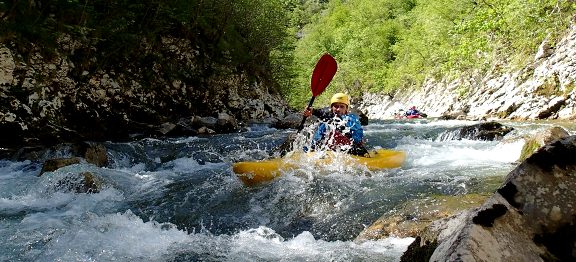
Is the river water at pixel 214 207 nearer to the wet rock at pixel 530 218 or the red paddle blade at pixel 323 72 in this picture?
the wet rock at pixel 530 218

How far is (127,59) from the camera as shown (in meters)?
12.8

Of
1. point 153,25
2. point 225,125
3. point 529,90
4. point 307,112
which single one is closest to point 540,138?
point 307,112

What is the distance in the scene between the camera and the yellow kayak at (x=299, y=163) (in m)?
5.90

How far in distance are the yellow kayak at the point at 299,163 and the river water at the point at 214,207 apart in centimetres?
14

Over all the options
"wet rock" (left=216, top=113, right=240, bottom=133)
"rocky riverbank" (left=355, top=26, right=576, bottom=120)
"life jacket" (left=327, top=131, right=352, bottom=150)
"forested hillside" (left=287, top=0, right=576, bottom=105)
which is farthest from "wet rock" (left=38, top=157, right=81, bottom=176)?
"rocky riverbank" (left=355, top=26, right=576, bottom=120)

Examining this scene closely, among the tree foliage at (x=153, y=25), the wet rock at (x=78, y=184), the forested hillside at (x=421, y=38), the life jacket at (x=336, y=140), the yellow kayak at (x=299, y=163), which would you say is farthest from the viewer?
the forested hillside at (x=421, y=38)

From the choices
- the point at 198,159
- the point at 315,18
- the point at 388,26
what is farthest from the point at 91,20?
the point at 315,18

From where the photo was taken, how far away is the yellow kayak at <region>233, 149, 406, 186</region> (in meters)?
5.90

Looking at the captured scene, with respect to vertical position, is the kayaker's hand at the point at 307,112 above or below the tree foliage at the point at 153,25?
below

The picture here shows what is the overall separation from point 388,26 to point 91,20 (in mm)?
39838

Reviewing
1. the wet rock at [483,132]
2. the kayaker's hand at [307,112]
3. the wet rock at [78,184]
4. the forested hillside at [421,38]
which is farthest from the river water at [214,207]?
the forested hillside at [421,38]

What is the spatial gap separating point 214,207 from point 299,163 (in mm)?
1717

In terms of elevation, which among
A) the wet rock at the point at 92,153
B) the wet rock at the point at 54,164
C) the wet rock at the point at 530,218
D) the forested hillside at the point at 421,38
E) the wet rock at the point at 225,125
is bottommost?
the wet rock at the point at 225,125

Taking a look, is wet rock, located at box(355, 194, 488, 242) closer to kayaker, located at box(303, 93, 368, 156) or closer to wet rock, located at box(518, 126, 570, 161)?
kayaker, located at box(303, 93, 368, 156)
